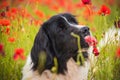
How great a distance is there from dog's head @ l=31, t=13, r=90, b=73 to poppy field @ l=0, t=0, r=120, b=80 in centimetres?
23

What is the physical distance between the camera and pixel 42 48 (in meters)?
5.56

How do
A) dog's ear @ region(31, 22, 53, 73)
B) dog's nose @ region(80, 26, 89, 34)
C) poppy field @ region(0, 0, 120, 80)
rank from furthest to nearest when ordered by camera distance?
1. dog's ear @ region(31, 22, 53, 73)
2. dog's nose @ region(80, 26, 89, 34)
3. poppy field @ region(0, 0, 120, 80)

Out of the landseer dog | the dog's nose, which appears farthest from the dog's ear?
the dog's nose

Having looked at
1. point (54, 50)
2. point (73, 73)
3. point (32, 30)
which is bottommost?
point (73, 73)

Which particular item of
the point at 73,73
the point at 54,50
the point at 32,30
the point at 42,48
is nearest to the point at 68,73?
the point at 73,73

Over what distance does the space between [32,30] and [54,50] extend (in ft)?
2.62

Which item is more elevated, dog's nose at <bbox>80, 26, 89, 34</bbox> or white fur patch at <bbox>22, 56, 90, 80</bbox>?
dog's nose at <bbox>80, 26, 89, 34</bbox>

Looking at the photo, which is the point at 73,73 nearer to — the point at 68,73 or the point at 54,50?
the point at 68,73

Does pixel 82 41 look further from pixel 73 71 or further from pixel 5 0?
pixel 5 0

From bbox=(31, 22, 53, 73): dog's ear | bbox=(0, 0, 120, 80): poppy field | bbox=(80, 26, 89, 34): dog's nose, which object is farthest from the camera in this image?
bbox=(31, 22, 53, 73): dog's ear

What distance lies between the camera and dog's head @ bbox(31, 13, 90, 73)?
217 inches

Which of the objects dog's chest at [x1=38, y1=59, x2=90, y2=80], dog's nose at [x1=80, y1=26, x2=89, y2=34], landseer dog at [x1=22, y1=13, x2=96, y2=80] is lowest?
dog's chest at [x1=38, y1=59, x2=90, y2=80]

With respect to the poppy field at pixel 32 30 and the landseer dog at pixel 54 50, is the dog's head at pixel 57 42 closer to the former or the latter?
the landseer dog at pixel 54 50

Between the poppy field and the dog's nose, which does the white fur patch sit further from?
the dog's nose
